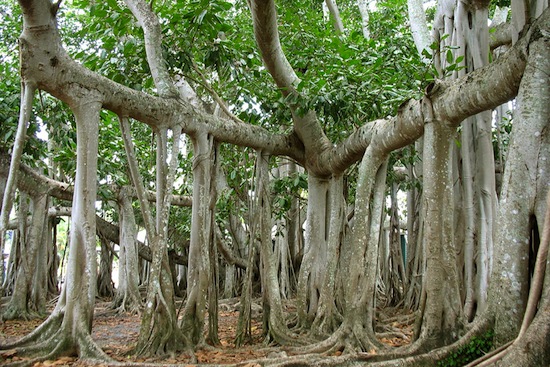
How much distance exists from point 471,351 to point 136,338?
3.72m

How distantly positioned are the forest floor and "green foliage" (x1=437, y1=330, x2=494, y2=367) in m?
1.25

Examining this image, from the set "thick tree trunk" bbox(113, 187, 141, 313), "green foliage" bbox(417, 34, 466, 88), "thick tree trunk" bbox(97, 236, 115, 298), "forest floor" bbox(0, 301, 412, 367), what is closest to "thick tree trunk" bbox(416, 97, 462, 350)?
"green foliage" bbox(417, 34, 466, 88)

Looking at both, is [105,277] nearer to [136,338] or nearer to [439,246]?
[136,338]

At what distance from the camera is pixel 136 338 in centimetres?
543

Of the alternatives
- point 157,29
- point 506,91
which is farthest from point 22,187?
point 506,91

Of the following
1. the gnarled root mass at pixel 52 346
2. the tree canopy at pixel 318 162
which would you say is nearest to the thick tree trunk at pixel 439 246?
the tree canopy at pixel 318 162

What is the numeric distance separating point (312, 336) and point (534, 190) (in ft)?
9.12

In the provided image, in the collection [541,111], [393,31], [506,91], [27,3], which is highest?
[393,31]

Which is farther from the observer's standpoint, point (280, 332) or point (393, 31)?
point (393, 31)

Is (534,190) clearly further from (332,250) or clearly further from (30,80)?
(30,80)

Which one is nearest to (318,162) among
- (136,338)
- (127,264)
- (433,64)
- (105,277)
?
(433,64)

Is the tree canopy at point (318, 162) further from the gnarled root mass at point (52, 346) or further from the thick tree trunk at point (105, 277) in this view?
the thick tree trunk at point (105, 277)

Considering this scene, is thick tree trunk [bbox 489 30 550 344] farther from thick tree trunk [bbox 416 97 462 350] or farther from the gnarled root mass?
the gnarled root mass

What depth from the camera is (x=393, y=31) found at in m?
7.23
